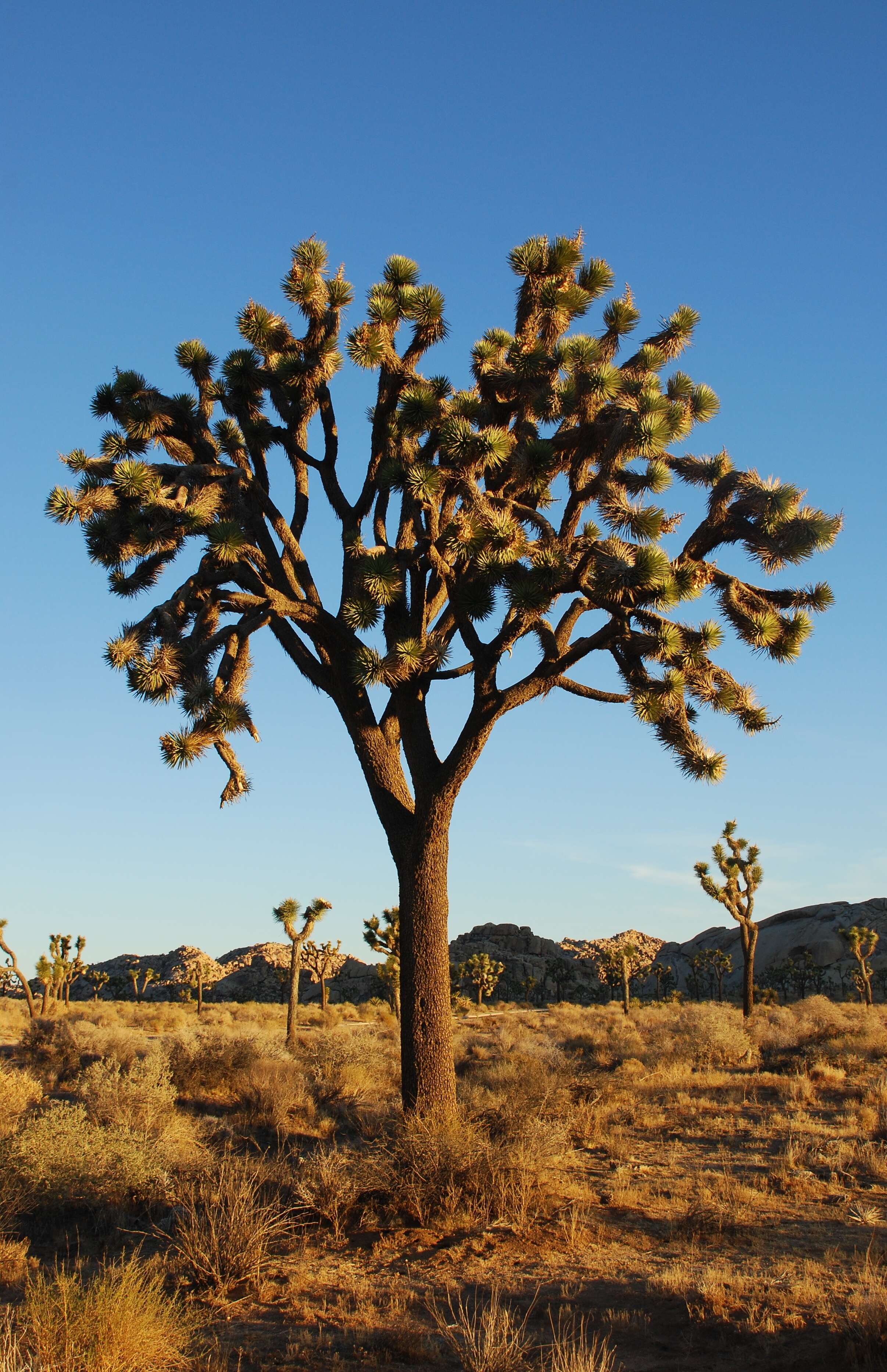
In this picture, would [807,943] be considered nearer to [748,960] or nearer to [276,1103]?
[748,960]

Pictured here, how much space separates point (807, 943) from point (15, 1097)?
63.3 metres

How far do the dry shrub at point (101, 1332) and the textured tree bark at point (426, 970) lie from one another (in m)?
4.21

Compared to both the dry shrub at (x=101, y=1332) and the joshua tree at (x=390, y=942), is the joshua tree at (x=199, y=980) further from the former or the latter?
the dry shrub at (x=101, y=1332)

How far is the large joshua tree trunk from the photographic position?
901 inches

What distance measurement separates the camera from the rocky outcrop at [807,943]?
196 ft

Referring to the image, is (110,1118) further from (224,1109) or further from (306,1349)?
(306,1349)

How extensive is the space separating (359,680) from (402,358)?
4114mm

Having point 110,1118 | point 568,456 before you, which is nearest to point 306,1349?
point 110,1118

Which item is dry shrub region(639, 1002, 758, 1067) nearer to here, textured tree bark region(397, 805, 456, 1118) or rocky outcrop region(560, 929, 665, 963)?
textured tree bark region(397, 805, 456, 1118)

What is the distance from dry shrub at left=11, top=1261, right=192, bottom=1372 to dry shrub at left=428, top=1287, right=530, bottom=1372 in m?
1.33


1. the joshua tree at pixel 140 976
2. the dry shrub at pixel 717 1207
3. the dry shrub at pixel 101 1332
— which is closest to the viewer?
the dry shrub at pixel 101 1332

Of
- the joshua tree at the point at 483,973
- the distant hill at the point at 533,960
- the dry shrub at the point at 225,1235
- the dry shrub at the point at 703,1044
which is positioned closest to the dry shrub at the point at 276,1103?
the dry shrub at the point at 225,1235

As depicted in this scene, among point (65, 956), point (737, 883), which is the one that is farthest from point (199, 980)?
point (737, 883)

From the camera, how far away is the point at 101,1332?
14.1 ft
